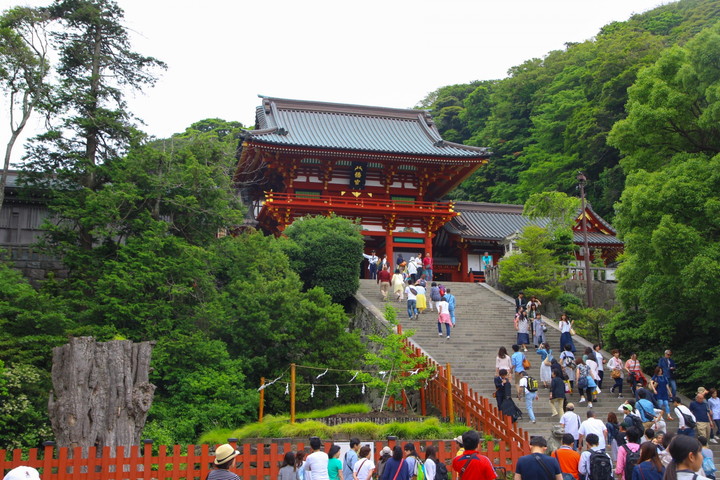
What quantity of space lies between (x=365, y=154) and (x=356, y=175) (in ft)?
4.54

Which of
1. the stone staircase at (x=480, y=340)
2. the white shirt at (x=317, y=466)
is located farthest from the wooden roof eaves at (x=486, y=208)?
the white shirt at (x=317, y=466)

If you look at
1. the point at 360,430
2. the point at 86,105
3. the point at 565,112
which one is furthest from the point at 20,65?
the point at 565,112

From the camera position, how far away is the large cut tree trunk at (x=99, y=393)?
10.8 m

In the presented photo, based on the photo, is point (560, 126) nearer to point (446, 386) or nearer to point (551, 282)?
point (551, 282)

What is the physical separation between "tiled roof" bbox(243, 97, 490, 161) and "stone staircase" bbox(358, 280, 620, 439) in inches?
299

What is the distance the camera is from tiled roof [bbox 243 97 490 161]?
30281mm

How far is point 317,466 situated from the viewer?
8.74m

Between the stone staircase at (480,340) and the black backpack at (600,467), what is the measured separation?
448 cm

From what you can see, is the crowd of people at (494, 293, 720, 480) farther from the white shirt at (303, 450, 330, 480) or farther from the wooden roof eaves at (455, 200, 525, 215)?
the wooden roof eaves at (455, 200, 525, 215)

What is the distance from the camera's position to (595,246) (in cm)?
3391

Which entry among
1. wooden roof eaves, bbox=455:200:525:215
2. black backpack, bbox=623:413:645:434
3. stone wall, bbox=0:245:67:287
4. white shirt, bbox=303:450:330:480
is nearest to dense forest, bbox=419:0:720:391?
black backpack, bbox=623:413:645:434

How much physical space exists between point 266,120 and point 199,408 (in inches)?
784

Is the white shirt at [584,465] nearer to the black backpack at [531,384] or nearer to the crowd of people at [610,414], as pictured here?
the crowd of people at [610,414]

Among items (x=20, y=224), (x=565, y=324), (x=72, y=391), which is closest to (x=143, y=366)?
(x=72, y=391)
